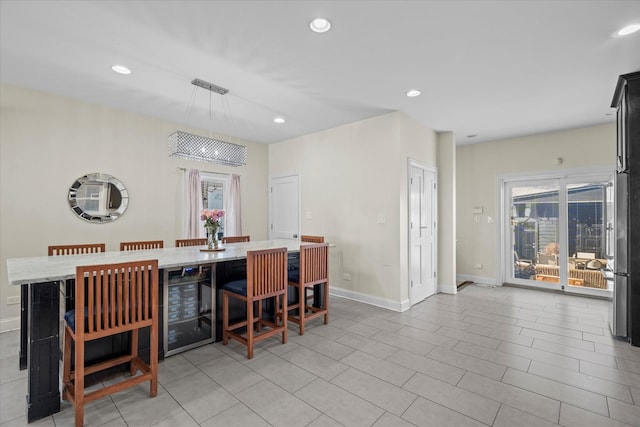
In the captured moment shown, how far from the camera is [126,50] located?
8.74 ft

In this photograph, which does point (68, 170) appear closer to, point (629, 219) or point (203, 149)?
point (203, 149)

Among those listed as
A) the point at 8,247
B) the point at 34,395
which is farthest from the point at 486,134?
the point at 8,247

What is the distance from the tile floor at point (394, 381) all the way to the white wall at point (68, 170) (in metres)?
1.14

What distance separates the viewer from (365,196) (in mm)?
4543

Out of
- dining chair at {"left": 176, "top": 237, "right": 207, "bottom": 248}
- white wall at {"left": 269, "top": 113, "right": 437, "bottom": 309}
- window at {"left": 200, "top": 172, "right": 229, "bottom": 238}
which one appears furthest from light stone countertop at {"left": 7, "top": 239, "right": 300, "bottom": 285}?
window at {"left": 200, "top": 172, "right": 229, "bottom": 238}

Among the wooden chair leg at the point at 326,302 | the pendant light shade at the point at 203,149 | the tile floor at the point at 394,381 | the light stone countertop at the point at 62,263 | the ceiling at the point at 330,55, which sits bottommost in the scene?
the tile floor at the point at 394,381

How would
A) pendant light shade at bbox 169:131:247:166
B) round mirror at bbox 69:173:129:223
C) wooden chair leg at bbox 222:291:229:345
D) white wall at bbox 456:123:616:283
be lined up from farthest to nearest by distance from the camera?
1. white wall at bbox 456:123:616:283
2. round mirror at bbox 69:173:129:223
3. pendant light shade at bbox 169:131:247:166
4. wooden chair leg at bbox 222:291:229:345

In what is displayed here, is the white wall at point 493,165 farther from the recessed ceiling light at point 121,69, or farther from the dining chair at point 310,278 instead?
the recessed ceiling light at point 121,69

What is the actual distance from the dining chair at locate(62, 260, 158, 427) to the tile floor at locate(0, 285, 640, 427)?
17 cm

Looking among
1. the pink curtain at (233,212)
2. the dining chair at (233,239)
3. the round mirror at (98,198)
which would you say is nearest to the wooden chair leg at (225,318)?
the dining chair at (233,239)

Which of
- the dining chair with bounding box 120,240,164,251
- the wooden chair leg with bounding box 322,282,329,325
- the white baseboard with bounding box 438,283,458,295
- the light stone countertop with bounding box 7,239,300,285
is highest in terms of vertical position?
the dining chair with bounding box 120,240,164,251

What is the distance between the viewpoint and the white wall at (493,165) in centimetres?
484

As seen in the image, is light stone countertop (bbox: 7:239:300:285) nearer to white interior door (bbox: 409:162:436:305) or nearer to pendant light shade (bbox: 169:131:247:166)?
pendant light shade (bbox: 169:131:247:166)

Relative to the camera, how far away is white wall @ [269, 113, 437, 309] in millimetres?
4211
